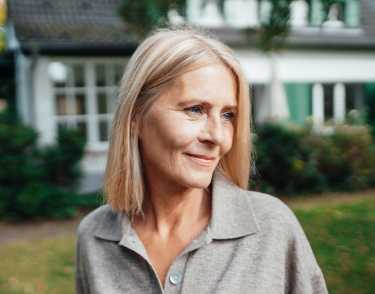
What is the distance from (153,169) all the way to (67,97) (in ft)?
35.6

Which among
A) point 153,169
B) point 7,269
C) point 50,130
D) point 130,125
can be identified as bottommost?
point 7,269

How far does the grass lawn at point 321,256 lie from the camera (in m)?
3.74

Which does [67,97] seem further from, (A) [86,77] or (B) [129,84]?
(B) [129,84]

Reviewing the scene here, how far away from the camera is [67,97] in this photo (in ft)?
39.6

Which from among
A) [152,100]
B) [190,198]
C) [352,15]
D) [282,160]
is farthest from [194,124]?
[352,15]

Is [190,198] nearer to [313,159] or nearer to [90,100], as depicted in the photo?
[313,159]

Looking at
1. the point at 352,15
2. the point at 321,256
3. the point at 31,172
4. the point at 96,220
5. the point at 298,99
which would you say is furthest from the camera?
the point at 352,15

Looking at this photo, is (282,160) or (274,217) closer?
(274,217)

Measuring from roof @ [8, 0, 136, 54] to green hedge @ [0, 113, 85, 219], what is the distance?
9.00 feet

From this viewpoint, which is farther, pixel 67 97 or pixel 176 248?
pixel 67 97

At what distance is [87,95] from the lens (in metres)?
12.1

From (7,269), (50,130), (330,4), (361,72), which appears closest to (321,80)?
(361,72)

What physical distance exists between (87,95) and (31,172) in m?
3.56

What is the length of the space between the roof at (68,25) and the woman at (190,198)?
10024 millimetres
